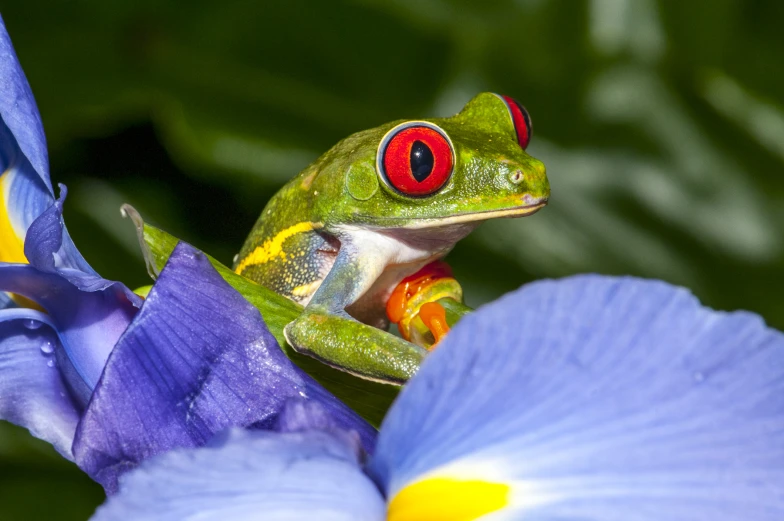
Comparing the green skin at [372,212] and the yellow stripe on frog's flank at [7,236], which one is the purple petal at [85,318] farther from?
the green skin at [372,212]

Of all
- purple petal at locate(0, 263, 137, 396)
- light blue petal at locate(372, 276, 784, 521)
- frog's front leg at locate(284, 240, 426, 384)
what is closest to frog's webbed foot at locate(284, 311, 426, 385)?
frog's front leg at locate(284, 240, 426, 384)

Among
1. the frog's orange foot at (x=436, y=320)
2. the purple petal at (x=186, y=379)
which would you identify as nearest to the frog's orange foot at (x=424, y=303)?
the frog's orange foot at (x=436, y=320)

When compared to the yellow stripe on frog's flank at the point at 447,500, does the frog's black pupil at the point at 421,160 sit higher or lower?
higher

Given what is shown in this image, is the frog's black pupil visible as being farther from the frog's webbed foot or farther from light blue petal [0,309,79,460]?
light blue petal [0,309,79,460]

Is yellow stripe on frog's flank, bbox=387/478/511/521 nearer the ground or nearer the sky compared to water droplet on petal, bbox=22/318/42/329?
nearer the sky

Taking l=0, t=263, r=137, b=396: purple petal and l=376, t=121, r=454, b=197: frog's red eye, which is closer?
l=0, t=263, r=137, b=396: purple petal

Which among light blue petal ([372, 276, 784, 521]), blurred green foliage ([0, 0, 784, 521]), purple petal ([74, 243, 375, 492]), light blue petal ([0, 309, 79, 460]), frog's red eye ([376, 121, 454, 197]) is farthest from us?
blurred green foliage ([0, 0, 784, 521])

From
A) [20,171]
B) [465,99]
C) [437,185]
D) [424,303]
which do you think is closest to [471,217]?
[437,185]

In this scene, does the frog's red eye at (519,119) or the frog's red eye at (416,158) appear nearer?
the frog's red eye at (416,158)
